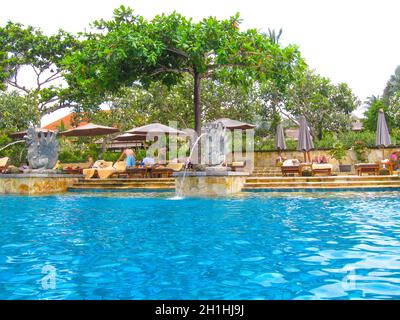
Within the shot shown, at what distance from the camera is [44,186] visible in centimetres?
1559

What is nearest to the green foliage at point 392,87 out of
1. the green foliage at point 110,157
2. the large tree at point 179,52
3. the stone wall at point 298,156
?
the stone wall at point 298,156

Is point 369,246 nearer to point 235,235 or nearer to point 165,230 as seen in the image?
point 235,235

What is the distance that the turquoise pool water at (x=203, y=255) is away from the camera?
3.51 m

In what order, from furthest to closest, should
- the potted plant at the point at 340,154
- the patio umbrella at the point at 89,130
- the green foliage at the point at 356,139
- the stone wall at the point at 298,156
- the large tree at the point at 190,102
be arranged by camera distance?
the large tree at the point at 190,102, the green foliage at the point at 356,139, the patio umbrella at the point at 89,130, the stone wall at the point at 298,156, the potted plant at the point at 340,154

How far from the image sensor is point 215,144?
13.5 m

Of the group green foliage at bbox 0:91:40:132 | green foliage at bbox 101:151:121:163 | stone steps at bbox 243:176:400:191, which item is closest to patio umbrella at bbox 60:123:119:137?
green foliage at bbox 101:151:121:163

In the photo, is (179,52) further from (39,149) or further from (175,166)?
(39,149)

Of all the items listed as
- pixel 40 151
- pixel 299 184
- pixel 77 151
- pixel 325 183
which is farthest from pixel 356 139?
pixel 77 151

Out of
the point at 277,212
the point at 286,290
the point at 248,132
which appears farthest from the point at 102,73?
the point at 248,132

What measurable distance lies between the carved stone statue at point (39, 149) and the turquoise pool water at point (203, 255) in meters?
7.82

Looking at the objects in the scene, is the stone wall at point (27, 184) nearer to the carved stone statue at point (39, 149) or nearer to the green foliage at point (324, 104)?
the carved stone statue at point (39, 149)
